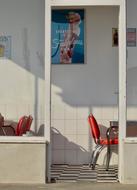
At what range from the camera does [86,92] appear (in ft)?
32.2

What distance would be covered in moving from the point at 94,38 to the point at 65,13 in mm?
703

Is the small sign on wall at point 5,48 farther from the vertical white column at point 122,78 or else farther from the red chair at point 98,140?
the vertical white column at point 122,78

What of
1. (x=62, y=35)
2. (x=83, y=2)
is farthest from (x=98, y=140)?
(x=83, y=2)

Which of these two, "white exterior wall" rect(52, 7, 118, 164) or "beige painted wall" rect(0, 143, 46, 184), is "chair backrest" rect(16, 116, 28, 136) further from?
"white exterior wall" rect(52, 7, 118, 164)

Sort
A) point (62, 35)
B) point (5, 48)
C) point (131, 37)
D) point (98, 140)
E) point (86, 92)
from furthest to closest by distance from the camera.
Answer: point (86, 92), point (62, 35), point (5, 48), point (131, 37), point (98, 140)

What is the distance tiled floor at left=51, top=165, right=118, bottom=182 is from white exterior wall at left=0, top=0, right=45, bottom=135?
3.41ft

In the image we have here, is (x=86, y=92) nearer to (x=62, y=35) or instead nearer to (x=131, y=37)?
(x=62, y=35)

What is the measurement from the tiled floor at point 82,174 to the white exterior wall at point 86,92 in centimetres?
36

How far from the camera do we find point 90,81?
9.80 meters

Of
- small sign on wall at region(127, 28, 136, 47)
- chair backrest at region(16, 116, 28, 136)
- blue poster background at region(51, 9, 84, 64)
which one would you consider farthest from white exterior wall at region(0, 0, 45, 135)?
small sign on wall at region(127, 28, 136, 47)

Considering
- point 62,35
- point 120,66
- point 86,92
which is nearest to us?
point 120,66

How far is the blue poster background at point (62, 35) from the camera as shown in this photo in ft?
31.8

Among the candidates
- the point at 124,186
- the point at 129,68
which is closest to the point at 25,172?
the point at 124,186

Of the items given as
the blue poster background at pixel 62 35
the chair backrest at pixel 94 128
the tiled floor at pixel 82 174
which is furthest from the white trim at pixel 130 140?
the blue poster background at pixel 62 35
